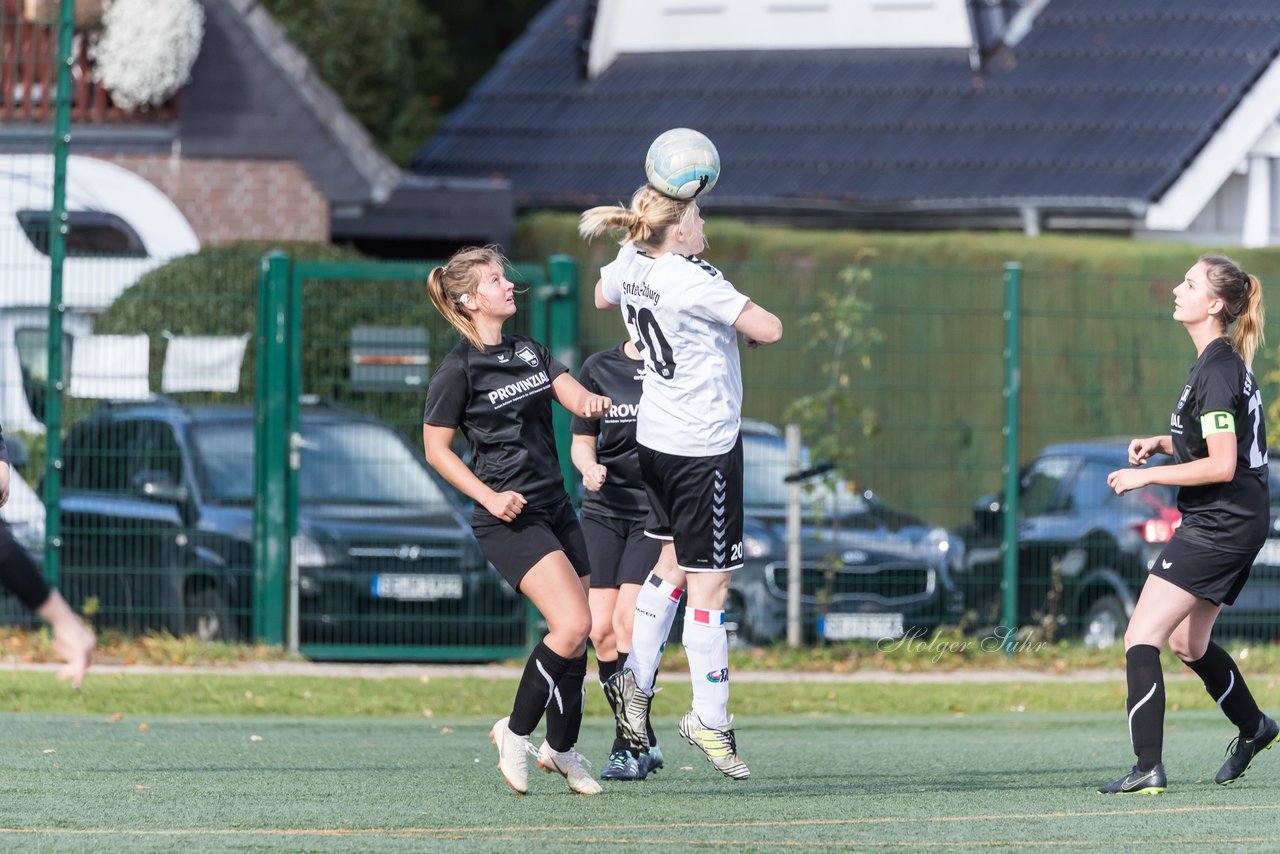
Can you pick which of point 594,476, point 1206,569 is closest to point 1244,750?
point 1206,569

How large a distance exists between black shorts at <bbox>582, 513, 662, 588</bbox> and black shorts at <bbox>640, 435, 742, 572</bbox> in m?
0.87

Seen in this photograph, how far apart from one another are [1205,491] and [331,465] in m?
6.65

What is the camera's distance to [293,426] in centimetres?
1293

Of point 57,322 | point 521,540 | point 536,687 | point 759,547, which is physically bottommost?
point 536,687

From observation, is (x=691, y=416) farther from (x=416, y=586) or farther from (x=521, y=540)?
(x=416, y=586)

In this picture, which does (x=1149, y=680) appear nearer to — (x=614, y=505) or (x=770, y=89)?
(x=614, y=505)

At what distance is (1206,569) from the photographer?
24.3 feet

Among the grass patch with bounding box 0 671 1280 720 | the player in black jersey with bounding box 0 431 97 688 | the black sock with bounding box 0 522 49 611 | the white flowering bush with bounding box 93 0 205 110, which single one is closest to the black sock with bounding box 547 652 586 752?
the player in black jersey with bounding box 0 431 97 688

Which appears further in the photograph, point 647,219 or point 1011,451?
point 1011,451

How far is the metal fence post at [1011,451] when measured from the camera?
13258 mm

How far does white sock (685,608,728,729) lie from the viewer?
7.35 metres

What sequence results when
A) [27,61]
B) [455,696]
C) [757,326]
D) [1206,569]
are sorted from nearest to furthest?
[757,326], [1206,569], [455,696], [27,61]

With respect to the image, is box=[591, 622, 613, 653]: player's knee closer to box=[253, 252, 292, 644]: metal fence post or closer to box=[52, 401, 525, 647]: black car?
box=[52, 401, 525, 647]: black car

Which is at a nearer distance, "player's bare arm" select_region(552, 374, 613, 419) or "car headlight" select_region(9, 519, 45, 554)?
"player's bare arm" select_region(552, 374, 613, 419)
